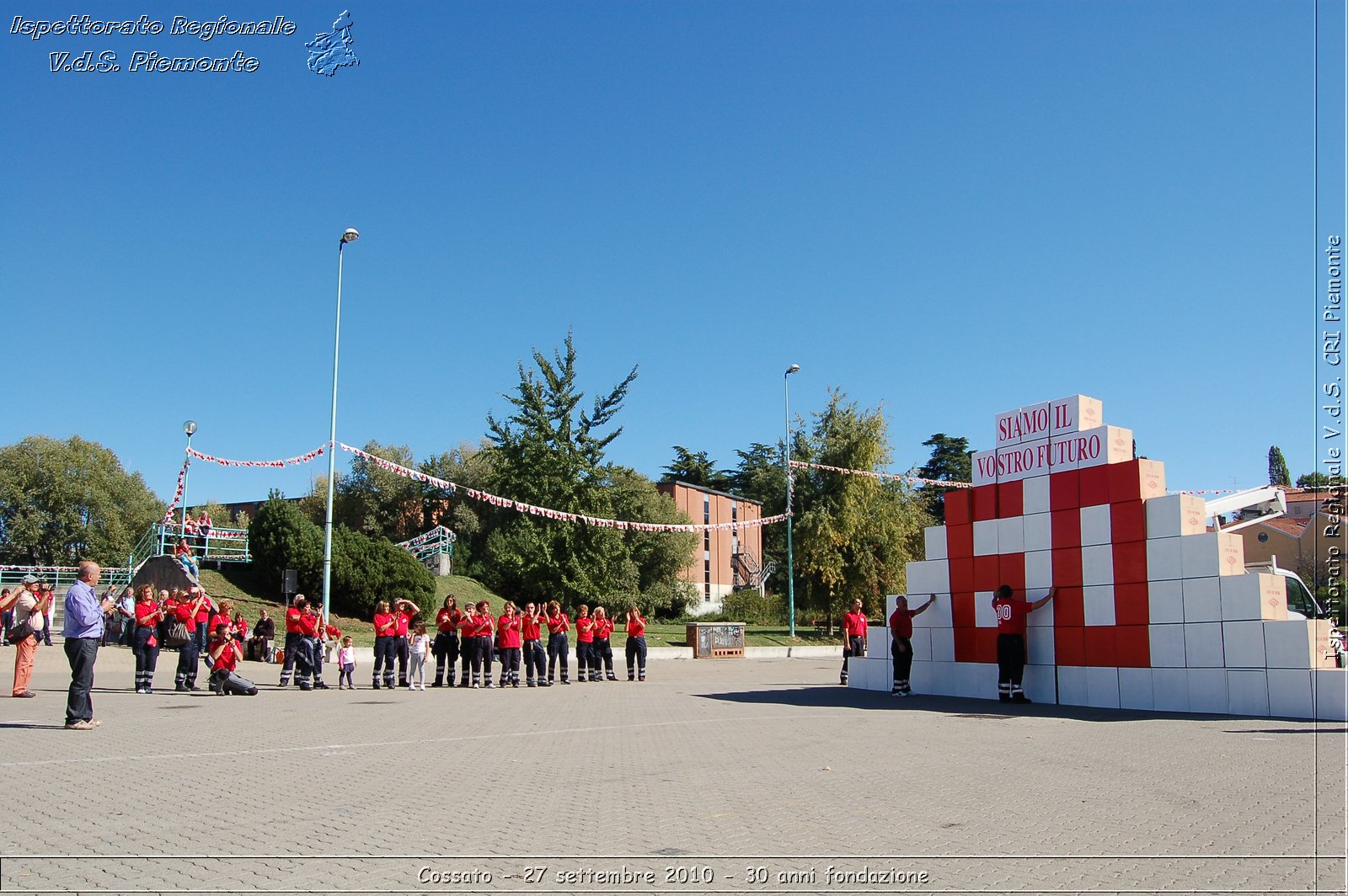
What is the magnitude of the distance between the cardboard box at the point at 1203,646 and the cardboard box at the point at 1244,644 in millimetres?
82

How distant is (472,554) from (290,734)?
161ft

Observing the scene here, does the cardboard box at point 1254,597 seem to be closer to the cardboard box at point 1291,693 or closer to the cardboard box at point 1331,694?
the cardboard box at point 1291,693

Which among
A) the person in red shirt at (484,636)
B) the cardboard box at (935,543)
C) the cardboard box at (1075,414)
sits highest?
the cardboard box at (1075,414)

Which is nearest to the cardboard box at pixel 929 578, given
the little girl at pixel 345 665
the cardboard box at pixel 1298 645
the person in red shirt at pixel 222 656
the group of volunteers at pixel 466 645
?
the cardboard box at pixel 1298 645

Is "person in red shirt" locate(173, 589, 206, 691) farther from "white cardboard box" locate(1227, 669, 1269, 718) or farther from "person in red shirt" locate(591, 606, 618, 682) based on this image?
"white cardboard box" locate(1227, 669, 1269, 718)

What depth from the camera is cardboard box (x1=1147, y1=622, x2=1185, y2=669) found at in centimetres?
1518

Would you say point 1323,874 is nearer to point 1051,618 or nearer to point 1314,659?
point 1314,659

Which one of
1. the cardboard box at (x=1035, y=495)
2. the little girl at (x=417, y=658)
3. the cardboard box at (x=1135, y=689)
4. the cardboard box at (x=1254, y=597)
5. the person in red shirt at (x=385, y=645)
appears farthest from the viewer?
the little girl at (x=417, y=658)

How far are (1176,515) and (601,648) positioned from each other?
12661 mm

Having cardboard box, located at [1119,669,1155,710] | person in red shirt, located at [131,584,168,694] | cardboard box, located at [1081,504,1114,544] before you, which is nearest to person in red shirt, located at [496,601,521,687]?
→ person in red shirt, located at [131,584,168,694]

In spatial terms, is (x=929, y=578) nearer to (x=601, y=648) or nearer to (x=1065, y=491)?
(x=1065, y=491)

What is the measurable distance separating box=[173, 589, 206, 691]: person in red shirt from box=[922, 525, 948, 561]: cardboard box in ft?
45.5

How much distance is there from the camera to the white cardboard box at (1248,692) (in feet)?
46.4

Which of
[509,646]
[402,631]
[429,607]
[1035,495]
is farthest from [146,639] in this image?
[429,607]
